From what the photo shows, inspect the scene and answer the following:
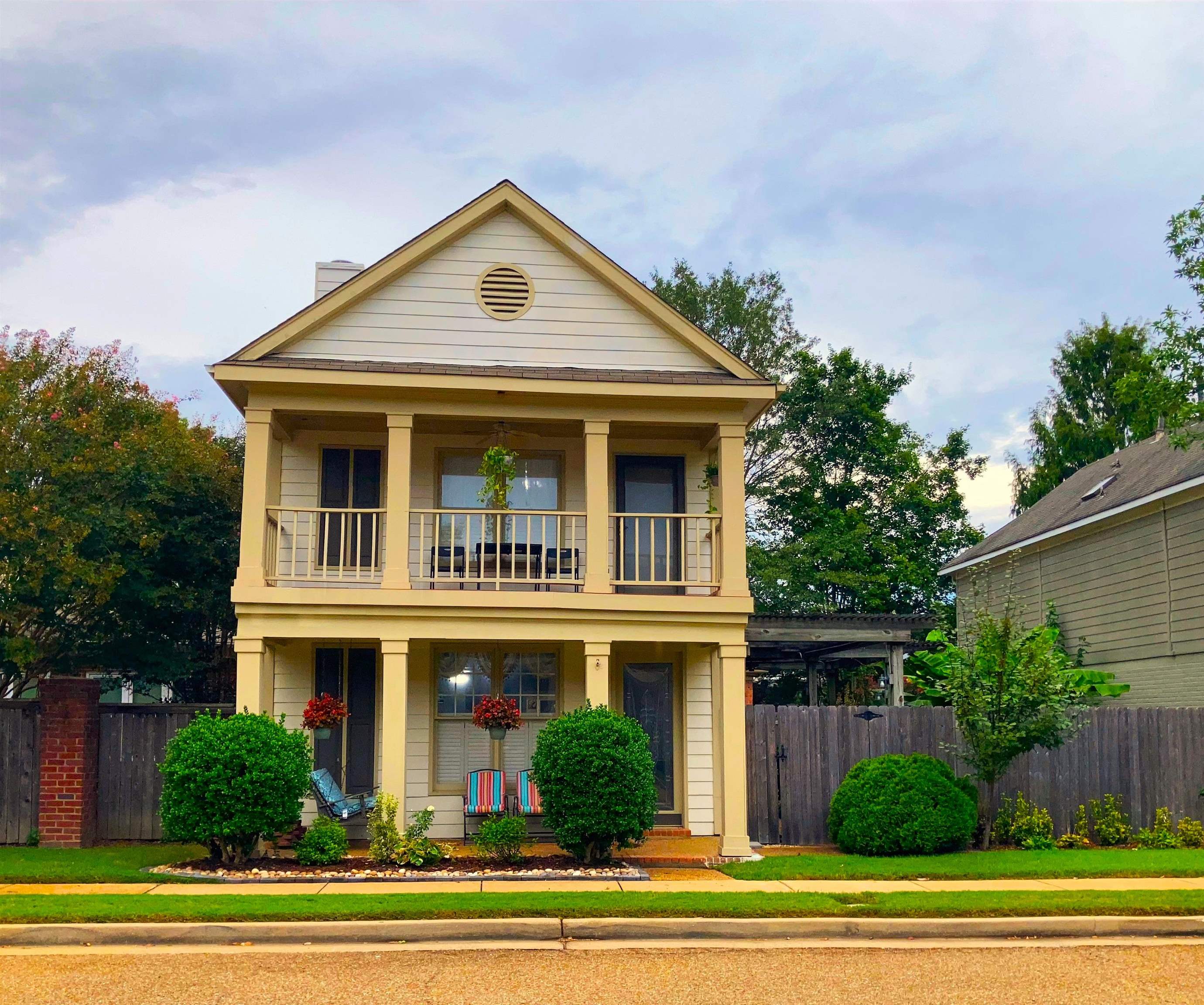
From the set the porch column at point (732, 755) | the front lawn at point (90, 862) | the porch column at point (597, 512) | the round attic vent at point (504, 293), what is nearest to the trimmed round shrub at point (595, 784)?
the porch column at point (732, 755)

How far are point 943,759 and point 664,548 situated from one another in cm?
438

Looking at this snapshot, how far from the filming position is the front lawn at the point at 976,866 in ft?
39.4

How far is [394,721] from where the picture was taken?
13789 mm

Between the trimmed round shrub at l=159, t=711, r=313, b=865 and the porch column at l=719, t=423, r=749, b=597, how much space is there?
5319mm

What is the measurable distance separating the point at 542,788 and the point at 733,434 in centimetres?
480

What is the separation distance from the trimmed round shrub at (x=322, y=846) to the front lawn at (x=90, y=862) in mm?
1231

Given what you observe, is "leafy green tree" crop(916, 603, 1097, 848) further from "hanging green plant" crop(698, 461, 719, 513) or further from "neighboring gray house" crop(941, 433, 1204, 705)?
"hanging green plant" crop(698, 461, 719, 513)

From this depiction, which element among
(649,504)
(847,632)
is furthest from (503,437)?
(847,632)

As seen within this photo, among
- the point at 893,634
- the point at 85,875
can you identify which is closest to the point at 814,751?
the point at 893,634

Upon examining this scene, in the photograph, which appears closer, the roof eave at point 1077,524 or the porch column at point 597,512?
the porch column at point 597,512

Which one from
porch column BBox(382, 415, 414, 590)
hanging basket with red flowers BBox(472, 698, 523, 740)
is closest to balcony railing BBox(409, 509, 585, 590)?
porch column BBox(382, 415, 414, 590)

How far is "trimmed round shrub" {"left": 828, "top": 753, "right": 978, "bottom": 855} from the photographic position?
44.0 ft

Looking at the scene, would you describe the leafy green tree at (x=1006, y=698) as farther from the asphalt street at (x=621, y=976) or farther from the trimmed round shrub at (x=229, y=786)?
the trimmed round shrub at (x=229, y=786)

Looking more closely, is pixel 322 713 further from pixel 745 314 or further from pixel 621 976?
pixel 745 314
